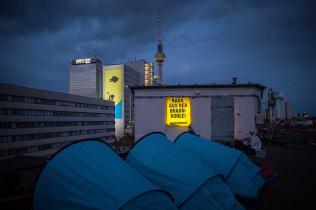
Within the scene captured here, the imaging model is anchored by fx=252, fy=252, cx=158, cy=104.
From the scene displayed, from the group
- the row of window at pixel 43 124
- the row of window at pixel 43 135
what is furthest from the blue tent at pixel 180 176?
the row of window at pixel 43 124

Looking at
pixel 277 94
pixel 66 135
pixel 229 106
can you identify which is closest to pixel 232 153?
pixel 229 106

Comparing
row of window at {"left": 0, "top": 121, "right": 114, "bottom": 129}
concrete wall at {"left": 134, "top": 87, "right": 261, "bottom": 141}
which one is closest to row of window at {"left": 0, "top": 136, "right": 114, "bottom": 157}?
row of window at {"left": 0, "top": 121, "right": 114, "bottom": 129}

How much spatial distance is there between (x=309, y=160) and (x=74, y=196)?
14706mm

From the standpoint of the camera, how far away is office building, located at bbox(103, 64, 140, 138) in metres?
148

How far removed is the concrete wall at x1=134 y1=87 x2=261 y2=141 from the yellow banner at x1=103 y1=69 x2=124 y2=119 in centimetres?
12691

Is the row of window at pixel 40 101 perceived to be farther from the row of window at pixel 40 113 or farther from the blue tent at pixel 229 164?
the blue tent at pixel 229 164

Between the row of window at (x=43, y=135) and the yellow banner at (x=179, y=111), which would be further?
the row of window at (x=43, y=135)

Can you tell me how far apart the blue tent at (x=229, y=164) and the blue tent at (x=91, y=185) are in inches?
131

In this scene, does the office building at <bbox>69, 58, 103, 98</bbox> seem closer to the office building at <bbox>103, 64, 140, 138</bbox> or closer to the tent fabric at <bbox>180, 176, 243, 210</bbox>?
the office building at <bbox>103, 64, 140, 138</bbox>

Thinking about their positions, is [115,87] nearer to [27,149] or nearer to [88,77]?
[88,77]

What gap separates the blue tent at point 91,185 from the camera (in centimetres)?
429

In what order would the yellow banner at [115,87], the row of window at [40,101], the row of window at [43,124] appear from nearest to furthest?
1. the row of window at [43,124]
2. the row of window at [40,101]
3. the yellow banner at [115,87]

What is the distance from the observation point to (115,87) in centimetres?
15100

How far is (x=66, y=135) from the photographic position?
8956 cm
